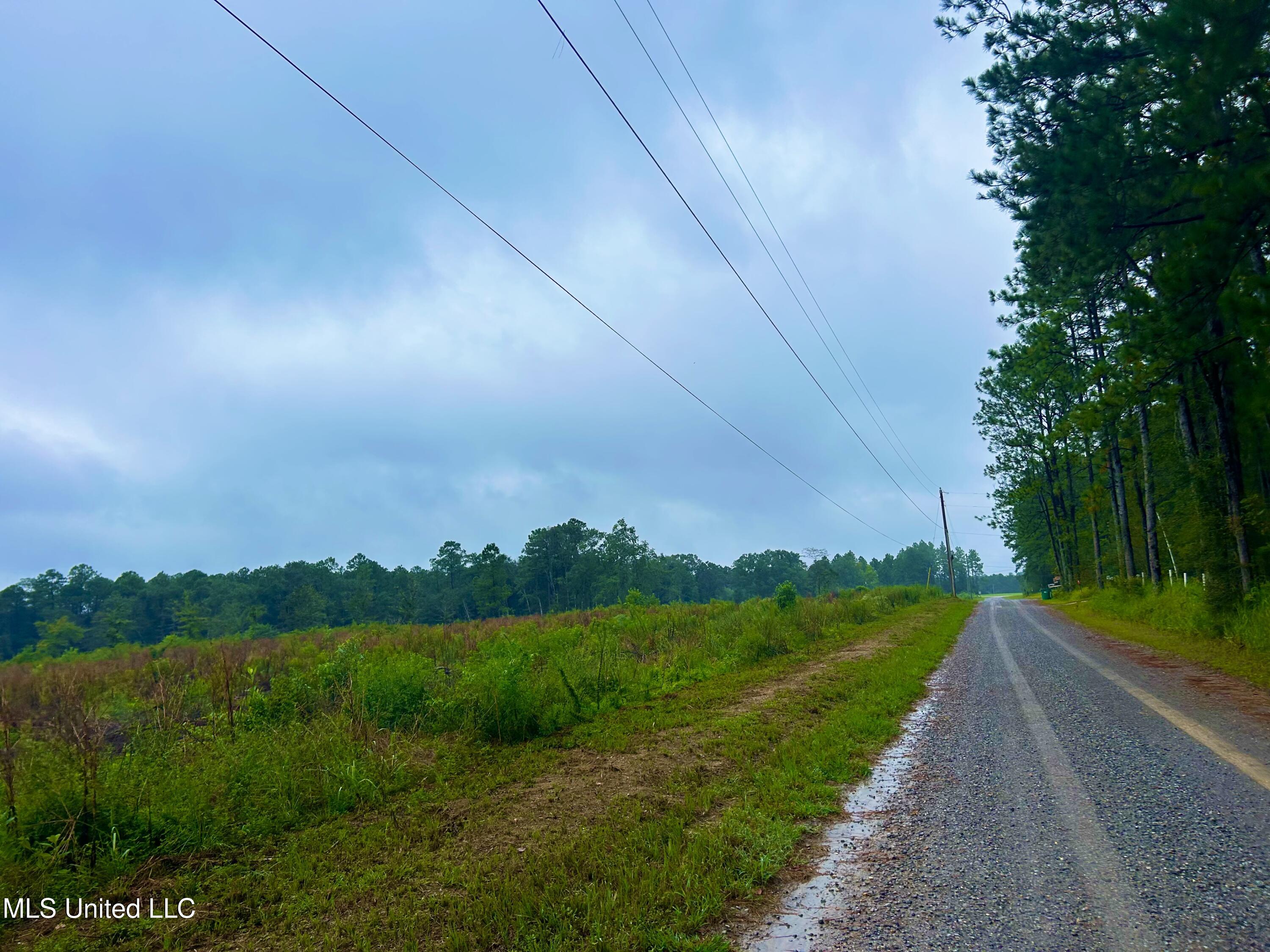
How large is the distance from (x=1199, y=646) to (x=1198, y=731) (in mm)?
8311

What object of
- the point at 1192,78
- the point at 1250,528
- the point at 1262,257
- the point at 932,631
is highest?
the point at 1192,78

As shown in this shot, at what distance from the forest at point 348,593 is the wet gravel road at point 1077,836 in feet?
150

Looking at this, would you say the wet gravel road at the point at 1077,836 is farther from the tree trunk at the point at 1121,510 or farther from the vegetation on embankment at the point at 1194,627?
the tree trunk at the point at 1121,510

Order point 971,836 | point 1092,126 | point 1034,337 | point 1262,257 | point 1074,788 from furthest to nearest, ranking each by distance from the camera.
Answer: point 1034,337 → point 1262,257 → point 1092,126 → point 1074,788 → point 971,836

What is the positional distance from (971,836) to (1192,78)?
9.96m

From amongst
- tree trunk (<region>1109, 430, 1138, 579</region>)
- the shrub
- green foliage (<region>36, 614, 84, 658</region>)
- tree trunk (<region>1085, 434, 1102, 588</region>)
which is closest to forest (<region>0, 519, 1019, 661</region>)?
green foliage (<region>36, 614, 84, 658</region>)

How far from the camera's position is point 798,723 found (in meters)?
7.96

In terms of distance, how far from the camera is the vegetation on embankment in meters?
10.5

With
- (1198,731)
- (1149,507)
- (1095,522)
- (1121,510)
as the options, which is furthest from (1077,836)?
(1095,522)

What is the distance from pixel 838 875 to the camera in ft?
12.6

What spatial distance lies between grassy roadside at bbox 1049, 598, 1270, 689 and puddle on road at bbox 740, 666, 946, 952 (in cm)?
657

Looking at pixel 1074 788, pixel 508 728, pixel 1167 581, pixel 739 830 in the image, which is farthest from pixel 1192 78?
pixel 1167 581

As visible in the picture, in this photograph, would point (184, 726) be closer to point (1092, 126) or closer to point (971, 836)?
point (971, 836)

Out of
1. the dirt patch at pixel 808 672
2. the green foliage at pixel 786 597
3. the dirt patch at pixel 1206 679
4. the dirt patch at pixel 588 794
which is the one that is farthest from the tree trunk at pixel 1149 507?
the dirt patch at pixel 588 794
